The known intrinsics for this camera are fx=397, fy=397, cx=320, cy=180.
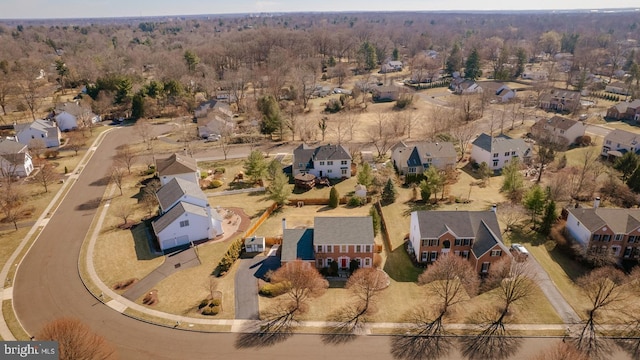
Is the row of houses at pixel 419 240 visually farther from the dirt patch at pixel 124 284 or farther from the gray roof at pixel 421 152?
the gray roof at pixel 421 152

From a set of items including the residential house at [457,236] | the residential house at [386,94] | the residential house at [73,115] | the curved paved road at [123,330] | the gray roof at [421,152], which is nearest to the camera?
the curved paved road at [123,330]

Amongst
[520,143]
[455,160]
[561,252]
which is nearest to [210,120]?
[455,160]

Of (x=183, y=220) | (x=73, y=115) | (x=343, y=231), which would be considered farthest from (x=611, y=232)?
(x=73, y=115)

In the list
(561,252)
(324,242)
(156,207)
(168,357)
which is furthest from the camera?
(156,207)

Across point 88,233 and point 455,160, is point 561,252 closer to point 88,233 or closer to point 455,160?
point 455,160

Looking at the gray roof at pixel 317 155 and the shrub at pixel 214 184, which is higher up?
the gray roof at pixel 317 155

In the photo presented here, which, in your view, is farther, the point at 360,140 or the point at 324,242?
the point at 360,140

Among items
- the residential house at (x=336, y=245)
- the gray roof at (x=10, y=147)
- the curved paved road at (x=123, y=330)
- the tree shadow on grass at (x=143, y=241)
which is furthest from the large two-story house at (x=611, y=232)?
the gray roof at (x=10, y=147)

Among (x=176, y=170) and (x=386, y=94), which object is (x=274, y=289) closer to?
(x=176, y=170)
